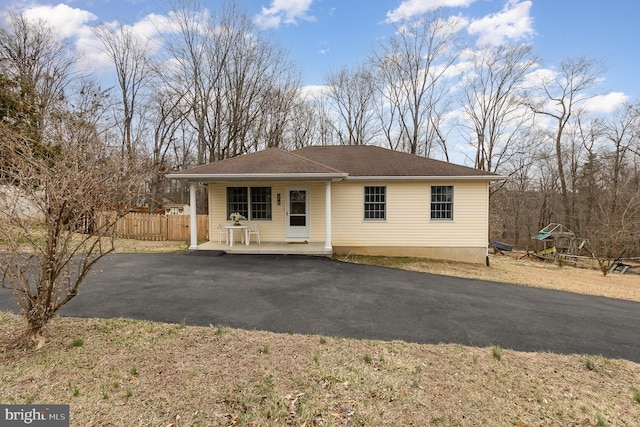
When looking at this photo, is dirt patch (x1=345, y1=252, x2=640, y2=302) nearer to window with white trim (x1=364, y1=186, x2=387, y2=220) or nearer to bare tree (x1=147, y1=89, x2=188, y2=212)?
window with white trim (x1=364, y1=186, x2=387, y2=220)

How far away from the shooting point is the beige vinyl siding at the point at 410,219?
37.7 feet

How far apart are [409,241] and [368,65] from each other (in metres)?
18.7

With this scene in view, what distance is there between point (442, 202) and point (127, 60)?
22973 millimetres

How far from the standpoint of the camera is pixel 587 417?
8.70 ft

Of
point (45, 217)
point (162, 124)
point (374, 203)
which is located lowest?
point (45, 217)

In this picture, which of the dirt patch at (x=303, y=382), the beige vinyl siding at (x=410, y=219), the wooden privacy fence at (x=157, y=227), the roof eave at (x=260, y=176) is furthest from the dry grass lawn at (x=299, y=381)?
the wooden privacy fence at (x=157, y=227)

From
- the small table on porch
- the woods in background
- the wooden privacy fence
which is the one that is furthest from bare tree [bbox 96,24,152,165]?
the small table on porch

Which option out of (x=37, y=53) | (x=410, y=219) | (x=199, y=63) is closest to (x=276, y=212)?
(x=410, y=219)

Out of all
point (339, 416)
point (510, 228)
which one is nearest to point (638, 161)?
point (510, 228)

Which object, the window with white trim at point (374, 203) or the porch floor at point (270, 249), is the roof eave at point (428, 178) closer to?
the window with white trim at point (374, 203)

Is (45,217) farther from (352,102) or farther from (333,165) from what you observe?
(352,102)

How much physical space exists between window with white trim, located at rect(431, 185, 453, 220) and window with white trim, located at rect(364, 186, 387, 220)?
1.78 metres

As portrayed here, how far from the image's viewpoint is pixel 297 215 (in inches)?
470

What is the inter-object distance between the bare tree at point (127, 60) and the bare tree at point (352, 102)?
13.5m
